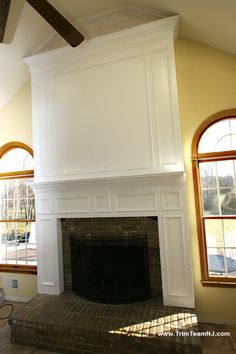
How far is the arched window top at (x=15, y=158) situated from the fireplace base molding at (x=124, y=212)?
79cm

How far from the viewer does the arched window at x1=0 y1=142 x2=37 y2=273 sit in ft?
11.8

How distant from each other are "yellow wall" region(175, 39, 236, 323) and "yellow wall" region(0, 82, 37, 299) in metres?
2.40

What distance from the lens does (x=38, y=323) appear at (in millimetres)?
2408

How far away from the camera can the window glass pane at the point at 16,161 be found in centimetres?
366

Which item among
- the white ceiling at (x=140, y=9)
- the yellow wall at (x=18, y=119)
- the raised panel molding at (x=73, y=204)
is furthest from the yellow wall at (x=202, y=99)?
the yellow wall at (x=18, y=119)

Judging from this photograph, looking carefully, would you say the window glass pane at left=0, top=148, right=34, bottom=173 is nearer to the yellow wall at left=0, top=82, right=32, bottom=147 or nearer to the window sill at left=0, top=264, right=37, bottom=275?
the yellow wall at left=0, top=82, right=32, bottom=147

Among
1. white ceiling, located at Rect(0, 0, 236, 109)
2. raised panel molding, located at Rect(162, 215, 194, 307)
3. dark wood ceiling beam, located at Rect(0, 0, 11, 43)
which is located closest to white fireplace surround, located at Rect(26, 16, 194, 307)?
raised panel molding, located at Rect(162, 215, 194, 307)

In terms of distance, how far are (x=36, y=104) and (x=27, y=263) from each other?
8.26ft

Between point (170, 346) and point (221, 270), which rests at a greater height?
point (221, 270)

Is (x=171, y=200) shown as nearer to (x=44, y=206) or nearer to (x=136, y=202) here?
(x=136, y=202)

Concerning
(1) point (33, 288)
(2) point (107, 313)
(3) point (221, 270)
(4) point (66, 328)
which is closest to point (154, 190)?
(3) point (221, 270)

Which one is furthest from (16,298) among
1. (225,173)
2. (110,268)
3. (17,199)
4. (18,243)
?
(225,173)

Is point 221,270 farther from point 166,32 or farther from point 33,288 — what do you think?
point 166,32

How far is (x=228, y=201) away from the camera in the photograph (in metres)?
2.75
